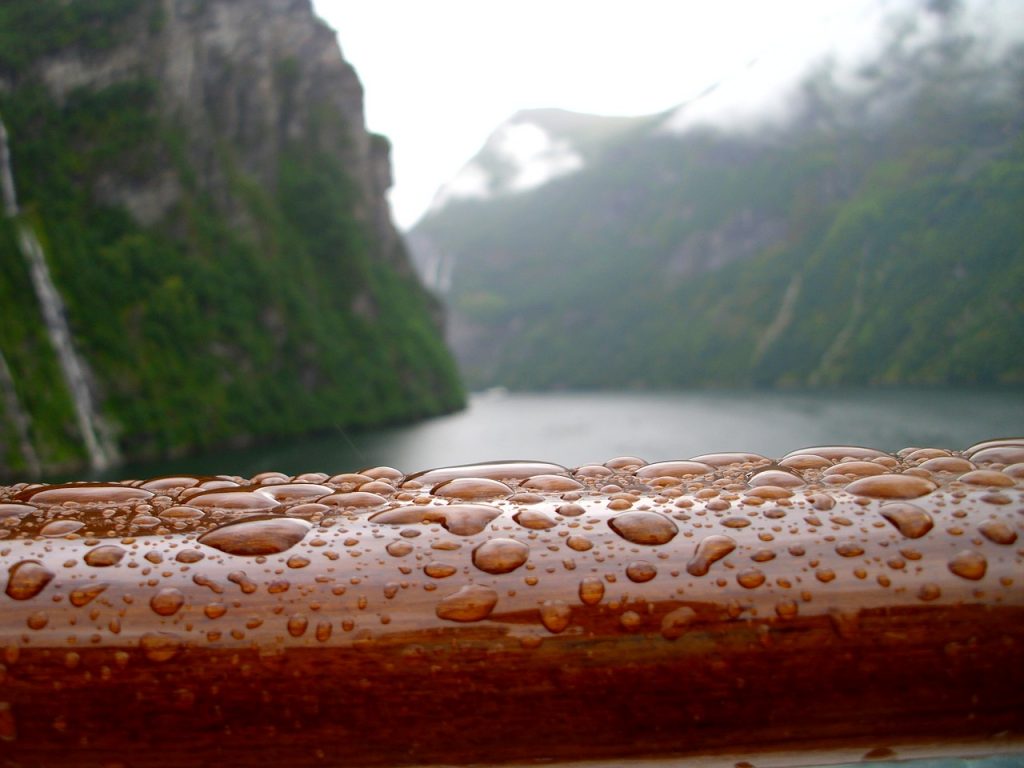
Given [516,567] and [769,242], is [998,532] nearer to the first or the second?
[516,567]

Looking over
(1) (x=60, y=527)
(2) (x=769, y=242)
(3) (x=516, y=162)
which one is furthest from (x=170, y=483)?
(3) (x=516, y=162)

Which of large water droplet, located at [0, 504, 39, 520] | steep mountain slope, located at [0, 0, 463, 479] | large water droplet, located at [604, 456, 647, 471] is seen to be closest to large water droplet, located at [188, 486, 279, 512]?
large water droplet, located at [0, 504, 39, 520]

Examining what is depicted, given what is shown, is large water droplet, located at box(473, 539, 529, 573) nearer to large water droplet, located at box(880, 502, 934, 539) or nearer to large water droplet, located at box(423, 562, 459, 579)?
large water droplet, located at box(423, 562, 459, 579)

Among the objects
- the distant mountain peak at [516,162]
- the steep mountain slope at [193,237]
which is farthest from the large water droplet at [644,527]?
the distant mountain peak at [516,162]

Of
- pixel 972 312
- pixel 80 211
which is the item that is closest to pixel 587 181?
pixel 972 312

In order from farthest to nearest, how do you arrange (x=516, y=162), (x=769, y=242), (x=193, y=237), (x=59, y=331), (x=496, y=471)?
1. (x=516, y=162)
2. (x=769, y=242)
3. (x=193, y=237)
4. (x=59, y=331)
5. (x=496, y=471)

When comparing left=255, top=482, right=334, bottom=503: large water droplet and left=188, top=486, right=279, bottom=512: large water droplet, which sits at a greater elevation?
left=188, top=486, right=279, bottom=512: large water droplet

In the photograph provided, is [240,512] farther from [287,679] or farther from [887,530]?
[887,530]
